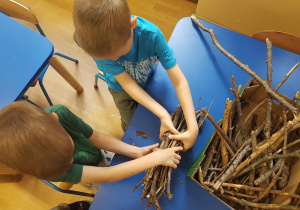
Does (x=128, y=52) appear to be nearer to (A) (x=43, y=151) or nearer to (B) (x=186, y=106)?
(B) (x=186, y=106)

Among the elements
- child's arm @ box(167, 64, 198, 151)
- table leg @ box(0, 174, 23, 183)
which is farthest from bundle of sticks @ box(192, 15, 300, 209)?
table leg @ box(0, 174, 23, 183)

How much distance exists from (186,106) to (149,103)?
0.62 feet

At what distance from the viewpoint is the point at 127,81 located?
45.6 inches

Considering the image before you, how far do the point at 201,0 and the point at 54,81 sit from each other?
1583mm

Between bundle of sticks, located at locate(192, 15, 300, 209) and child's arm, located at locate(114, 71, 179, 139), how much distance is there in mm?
225

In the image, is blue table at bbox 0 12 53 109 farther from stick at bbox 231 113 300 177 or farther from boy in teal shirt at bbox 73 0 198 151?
stick at bbox 231 113 300 177

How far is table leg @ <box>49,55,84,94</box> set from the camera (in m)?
1.65

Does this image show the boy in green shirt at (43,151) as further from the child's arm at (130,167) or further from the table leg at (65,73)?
the table leg at (65,73)

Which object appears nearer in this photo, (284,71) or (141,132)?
(141,132)

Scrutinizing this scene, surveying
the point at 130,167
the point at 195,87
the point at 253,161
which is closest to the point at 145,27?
the point at 195,87

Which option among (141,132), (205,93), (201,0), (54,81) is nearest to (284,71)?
(205,93)

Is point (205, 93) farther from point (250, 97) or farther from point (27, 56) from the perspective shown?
point (27, 56)

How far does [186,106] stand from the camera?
109 centimetres

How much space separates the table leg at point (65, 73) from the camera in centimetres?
165
